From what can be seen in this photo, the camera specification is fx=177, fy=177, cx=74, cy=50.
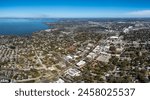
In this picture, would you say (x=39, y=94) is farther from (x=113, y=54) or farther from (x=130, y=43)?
(x=130, y=43)

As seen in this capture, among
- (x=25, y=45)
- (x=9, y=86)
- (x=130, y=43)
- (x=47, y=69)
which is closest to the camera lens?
(x=9, y=86)

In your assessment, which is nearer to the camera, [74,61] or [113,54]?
[74,61]

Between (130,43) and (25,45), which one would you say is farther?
(25,45)

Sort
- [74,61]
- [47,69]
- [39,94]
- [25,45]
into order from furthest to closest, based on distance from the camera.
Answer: [25,45] → [74,61] → [47,69] → [39,94]

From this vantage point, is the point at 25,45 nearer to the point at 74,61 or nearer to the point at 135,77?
the point at 74,61

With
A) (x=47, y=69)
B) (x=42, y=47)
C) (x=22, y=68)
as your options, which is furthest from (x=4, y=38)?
(x=47, y=69)

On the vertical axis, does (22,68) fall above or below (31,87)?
below

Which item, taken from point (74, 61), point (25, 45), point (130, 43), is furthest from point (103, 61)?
point (25, 45)

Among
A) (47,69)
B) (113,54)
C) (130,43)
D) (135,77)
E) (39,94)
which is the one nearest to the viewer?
(39,94)

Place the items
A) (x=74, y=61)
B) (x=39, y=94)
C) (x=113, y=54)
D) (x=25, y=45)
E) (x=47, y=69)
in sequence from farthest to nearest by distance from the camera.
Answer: (x=25, y=45), (x=113, y=54), (x=74, y=61), (x=47, y=69), (x=39, y=94)
